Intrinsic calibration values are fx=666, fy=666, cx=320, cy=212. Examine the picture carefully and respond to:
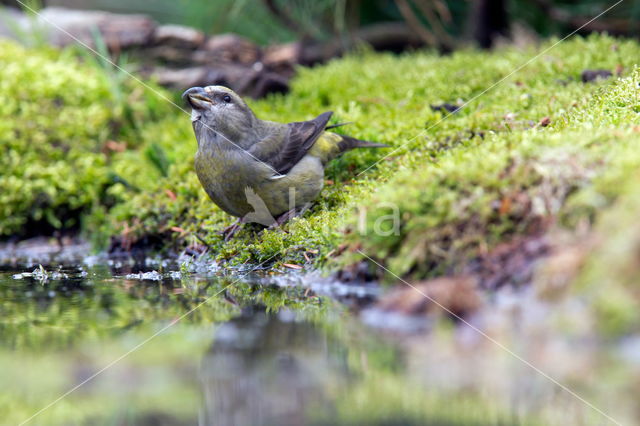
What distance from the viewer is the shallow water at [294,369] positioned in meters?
2.06

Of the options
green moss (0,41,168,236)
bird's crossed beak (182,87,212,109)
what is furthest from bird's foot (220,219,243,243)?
green moss (0,41,168,236)

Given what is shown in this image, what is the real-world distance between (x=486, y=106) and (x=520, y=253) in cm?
311

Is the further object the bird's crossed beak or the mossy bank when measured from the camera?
the bird's crossed beak

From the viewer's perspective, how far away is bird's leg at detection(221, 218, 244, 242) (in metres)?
5.09

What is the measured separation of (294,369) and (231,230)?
9.40ft

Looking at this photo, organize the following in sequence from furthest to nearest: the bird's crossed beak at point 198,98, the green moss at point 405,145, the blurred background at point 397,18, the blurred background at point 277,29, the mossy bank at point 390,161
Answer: the blurred background at point 397,18 < the blurred background at point 277,29 < the bird's crossed beak at point 198,98 < the green moss at point 405,145 < the mossy bank at point 390,161

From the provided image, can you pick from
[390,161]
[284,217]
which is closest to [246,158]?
[284,217]

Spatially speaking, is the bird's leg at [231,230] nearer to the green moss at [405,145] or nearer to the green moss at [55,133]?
the green moss at [405,145]

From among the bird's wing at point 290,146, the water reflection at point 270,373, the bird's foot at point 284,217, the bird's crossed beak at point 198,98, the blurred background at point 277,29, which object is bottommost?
the water reflection at point 270,373

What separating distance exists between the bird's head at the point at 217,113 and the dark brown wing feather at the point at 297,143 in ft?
1.03

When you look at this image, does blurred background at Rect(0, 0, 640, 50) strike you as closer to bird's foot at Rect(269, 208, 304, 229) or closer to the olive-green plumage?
the olive-green plumage

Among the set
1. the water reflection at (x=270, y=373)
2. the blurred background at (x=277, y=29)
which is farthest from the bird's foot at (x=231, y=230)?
the blurred background at (x=277, y=29)

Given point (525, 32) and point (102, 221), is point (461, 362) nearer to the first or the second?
point (102, 221)

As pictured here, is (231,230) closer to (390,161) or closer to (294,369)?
(390,161)
